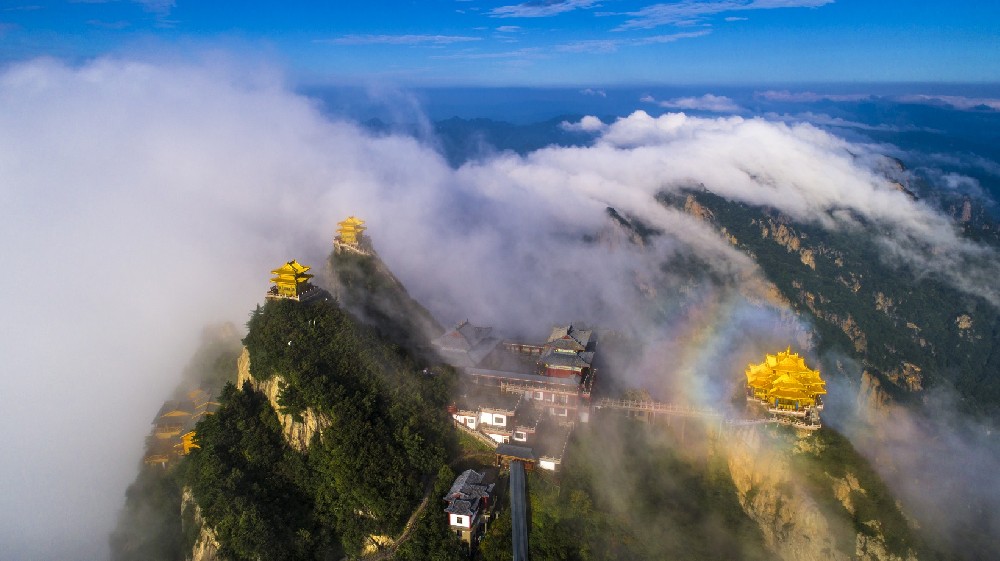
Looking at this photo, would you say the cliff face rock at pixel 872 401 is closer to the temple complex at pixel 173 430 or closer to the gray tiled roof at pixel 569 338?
the gray tiled roof at pixel 569 338

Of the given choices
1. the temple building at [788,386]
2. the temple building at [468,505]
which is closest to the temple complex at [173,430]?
the temple building at [468,505]

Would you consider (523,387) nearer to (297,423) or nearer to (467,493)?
(467,493)

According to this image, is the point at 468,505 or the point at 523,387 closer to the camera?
the point at 468,505

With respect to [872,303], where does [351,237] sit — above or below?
above

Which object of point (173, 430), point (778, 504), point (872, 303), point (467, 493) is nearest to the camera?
point (467, 493)

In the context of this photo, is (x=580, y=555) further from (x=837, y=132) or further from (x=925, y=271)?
(x=837, y=132)

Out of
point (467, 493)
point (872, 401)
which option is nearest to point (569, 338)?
point (467, 493)

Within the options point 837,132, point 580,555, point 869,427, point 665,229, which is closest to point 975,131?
point 837,132
